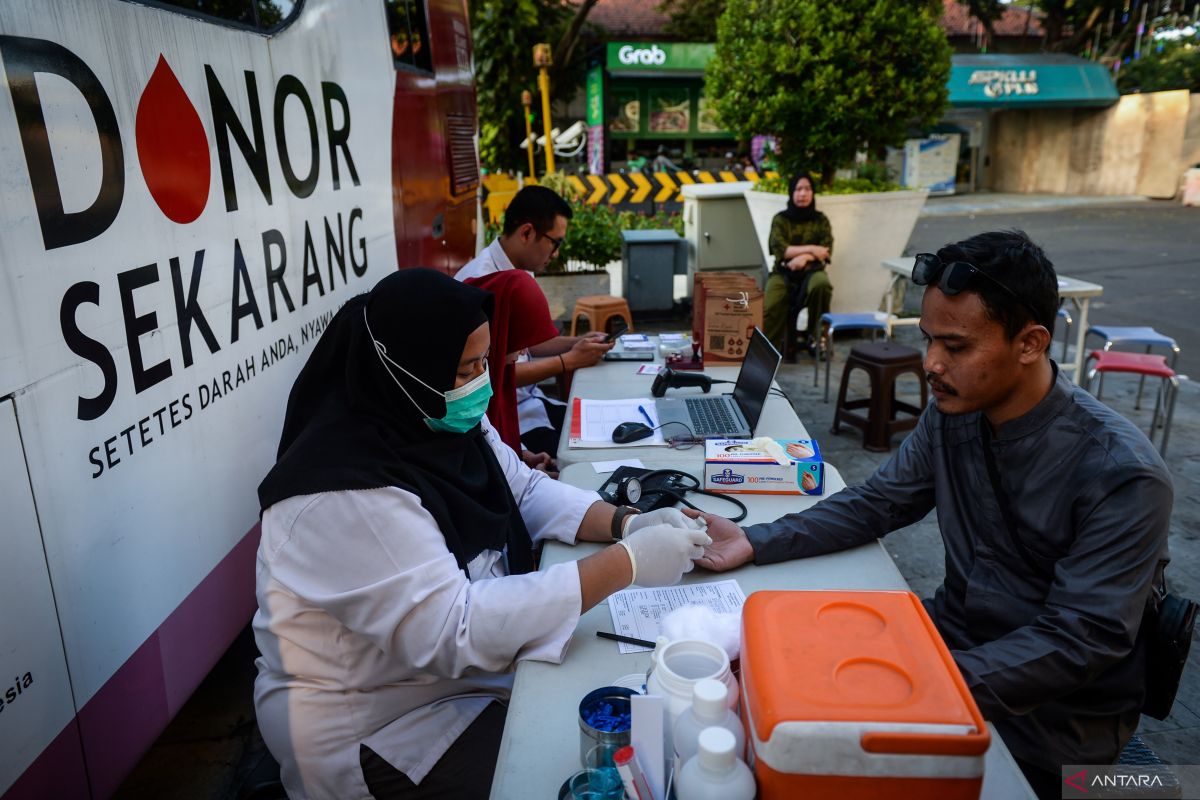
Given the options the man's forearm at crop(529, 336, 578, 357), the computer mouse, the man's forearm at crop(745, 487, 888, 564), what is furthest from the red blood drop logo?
the man's forearm at crop(529, 336, 578, 357)

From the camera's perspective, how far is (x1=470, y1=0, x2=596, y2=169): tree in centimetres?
1393

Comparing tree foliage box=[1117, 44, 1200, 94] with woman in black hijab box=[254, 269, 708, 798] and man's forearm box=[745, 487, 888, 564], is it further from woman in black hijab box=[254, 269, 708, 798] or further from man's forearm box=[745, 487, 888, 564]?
woman in black hijab box=[254, 269, 708, 798]

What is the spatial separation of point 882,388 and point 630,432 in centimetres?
259

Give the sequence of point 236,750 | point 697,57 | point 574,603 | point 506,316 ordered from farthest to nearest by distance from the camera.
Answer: point 697,57 → point 506,316 → point 236,750 → point 574,603

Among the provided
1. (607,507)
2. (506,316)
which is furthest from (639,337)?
(607,507)

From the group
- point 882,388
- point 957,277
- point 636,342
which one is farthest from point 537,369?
point 882,388

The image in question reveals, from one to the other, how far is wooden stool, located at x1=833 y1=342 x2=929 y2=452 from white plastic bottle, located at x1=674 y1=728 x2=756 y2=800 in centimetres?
416

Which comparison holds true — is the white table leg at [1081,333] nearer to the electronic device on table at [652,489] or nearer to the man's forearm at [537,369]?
the man's forearm at [537,369]

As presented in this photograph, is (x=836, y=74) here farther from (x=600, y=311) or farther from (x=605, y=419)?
(x=605, y=419)

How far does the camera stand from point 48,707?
147cm

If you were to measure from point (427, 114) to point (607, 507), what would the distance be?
9.93 feet

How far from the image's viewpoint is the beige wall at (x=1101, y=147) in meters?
18.3

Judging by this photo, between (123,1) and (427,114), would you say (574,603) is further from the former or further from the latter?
(427,114)

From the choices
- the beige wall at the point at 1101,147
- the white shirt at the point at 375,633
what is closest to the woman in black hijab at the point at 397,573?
the white shirt at the point at 375,633
